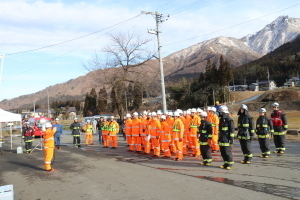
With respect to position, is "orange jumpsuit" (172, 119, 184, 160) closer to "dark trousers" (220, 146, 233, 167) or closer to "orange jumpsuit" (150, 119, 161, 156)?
"orange jumpsuit" (150, 119, 161, 156)

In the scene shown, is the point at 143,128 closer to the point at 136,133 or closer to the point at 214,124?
the point at 136,133

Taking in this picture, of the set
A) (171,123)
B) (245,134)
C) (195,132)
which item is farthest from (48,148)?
(245,134)

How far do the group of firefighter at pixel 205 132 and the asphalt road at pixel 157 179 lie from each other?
477 mm

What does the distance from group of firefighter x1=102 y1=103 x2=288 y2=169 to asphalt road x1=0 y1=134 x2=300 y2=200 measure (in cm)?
48

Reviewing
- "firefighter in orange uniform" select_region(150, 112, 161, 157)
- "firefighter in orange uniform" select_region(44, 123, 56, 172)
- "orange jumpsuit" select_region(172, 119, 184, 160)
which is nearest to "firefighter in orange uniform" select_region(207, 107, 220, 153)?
"orange jumpsuit" select_region(172, 119, 184, 160)

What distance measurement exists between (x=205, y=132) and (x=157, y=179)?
8.63 feet

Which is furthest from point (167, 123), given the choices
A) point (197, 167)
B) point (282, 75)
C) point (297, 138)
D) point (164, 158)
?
point (282, 75)

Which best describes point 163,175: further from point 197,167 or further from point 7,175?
point 7,175

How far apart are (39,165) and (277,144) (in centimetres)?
1032

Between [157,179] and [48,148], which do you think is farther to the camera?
[48,148]

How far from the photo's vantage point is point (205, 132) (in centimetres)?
930

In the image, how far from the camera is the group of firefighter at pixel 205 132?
910 cm

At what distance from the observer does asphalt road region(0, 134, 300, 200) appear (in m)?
6.43

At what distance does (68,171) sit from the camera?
968cm
